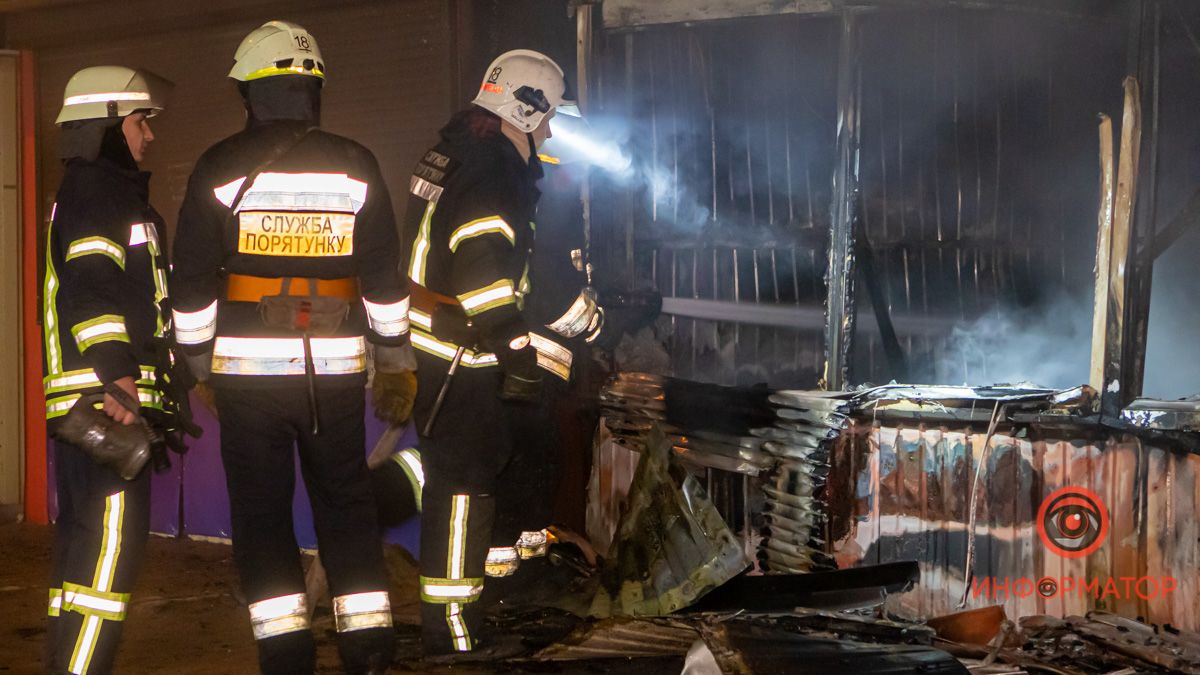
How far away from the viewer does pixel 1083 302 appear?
238 inches

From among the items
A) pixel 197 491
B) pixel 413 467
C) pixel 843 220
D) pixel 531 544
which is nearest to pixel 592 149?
pixel 843 220

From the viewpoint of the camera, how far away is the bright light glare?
6129 millimetres

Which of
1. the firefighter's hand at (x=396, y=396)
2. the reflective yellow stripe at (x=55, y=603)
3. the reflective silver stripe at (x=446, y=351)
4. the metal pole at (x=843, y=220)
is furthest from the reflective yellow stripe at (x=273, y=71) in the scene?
the metal pole at (x=843, y=220)

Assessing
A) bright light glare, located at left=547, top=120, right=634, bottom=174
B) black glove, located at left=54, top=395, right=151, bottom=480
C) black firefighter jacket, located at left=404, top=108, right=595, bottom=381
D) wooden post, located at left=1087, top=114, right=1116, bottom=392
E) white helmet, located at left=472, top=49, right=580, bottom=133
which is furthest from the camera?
bright light glare, located at left=547, top=120, right=634, bottom=174

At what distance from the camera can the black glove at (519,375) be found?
478 centimetres

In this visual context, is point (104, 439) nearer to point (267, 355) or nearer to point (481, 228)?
point (267, 355)

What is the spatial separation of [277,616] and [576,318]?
190cm

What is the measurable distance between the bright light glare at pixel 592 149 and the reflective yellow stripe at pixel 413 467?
1879mm

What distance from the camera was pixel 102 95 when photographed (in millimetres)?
4602

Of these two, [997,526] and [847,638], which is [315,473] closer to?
[847,638]

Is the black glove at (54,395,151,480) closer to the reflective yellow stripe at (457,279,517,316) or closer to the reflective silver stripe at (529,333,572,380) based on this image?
the reflective yellow stripe at (457,279,517,316)

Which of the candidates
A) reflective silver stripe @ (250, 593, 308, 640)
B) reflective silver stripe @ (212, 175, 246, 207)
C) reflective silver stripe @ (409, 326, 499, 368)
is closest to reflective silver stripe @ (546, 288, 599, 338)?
reflective silver stripe @ (409, 326, 499, 368)

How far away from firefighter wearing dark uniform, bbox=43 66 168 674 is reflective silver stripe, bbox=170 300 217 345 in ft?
0.61

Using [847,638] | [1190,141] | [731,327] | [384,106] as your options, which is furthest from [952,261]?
[384,106]
